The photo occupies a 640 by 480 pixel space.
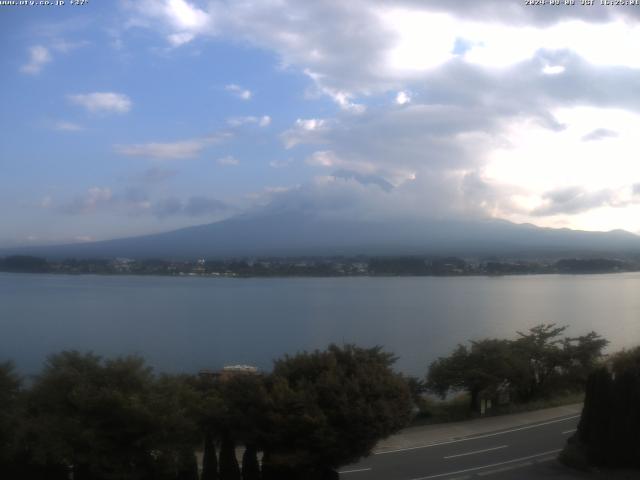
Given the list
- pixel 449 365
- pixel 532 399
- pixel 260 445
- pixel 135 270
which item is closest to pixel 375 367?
pixel 260 445

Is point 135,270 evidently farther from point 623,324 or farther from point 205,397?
point 205,397

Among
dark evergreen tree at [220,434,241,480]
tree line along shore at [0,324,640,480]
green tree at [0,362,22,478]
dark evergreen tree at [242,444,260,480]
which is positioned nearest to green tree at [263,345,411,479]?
tree line along shore at [0,324,640,480]

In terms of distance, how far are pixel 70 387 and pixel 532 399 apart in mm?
11739

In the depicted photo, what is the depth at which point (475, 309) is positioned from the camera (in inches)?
1689

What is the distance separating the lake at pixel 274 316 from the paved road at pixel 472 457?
10526 millimetres

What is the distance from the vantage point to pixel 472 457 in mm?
10047

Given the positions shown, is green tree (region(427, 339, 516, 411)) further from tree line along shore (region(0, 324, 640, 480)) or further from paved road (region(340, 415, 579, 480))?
tree line along shore (region(0, 324, 640, 480))

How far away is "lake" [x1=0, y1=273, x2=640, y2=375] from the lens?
90.2 ft

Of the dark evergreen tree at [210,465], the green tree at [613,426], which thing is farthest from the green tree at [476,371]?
the dark evergreen tree at [210,465]

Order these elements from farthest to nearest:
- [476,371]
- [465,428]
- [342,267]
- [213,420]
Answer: [342,267] → [476,371] → [465,428] → [213,420]

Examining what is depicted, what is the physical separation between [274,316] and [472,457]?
28908 millimetres

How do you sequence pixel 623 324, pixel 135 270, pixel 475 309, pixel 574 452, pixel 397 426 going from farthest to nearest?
pixel 135 270
pixel 475 309
pixel 623 324
pixel 574 452
pixel 397 426

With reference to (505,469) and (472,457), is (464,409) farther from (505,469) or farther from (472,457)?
(505,469)

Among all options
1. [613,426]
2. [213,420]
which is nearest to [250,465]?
[213,420]
